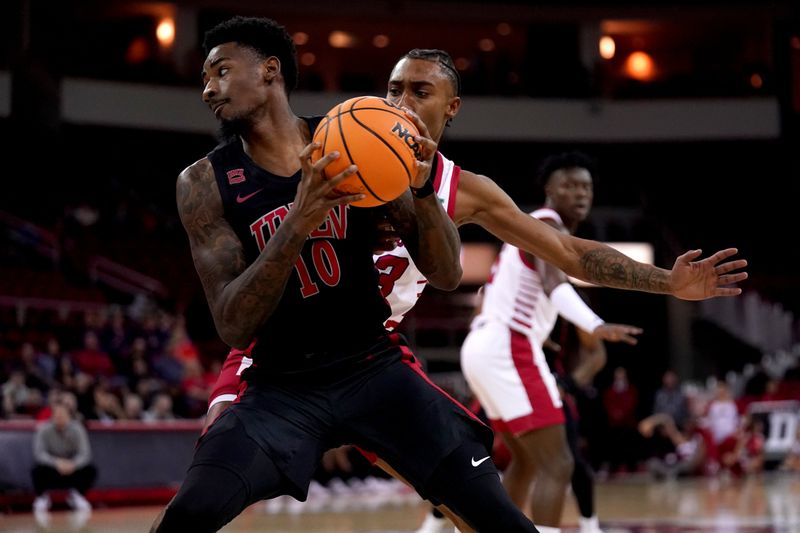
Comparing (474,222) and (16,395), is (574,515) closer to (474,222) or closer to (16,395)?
(474,222)

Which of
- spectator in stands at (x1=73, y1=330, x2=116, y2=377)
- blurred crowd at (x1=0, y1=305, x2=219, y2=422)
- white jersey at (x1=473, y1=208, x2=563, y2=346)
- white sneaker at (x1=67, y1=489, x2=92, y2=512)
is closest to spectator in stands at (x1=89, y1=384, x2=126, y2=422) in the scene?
blurred crowd at (x1=0, y1=305, x2=219, y2=422)

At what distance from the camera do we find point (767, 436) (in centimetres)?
1950

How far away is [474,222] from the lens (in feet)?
14.7

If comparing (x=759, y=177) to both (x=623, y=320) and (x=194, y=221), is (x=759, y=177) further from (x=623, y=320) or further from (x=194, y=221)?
(x=194, y=221)

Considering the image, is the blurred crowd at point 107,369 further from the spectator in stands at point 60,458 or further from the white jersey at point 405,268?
the white jersey at point 405,268

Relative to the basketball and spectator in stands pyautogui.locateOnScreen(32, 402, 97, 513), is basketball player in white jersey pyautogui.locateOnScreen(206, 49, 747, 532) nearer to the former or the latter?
the basketball

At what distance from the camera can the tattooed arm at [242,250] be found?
3.22 meters

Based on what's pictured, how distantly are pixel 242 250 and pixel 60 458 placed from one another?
8.91 meters

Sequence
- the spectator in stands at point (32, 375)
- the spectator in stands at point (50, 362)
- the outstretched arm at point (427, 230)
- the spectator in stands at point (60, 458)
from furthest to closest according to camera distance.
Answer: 1. the spectator in stands at point (50, 362)
2. the spectator in stands at point (32, 375)
3. the spectator in stands at point (60, 458)
4. the outstretched arm at point (427, 230)

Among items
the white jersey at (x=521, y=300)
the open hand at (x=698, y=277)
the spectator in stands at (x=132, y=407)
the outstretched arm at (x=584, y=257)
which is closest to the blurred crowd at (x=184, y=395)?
the spectator in stands at (x=132, y=407)

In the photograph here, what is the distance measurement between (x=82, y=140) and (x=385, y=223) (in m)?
21.9

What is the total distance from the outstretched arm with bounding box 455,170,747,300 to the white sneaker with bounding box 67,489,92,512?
8748 mm

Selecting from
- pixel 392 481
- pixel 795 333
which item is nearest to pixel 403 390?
pixel 392 481

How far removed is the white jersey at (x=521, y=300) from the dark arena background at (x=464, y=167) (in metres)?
5.85
